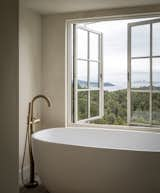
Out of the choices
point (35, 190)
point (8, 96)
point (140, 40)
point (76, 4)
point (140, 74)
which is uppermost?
point (76, 4)

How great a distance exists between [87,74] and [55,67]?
0.48 meters

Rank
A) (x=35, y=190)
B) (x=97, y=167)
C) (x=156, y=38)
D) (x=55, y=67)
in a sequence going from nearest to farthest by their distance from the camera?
(x=97, y=167), (x=35, y=190), (x=156, y=38), (x=55, y=67)

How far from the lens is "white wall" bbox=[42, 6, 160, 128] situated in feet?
13.8

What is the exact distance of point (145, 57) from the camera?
12.7ft

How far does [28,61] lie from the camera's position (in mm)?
3980

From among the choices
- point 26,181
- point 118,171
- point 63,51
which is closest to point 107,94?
point 63,51

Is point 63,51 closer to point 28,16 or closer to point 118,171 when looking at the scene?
point 28,16

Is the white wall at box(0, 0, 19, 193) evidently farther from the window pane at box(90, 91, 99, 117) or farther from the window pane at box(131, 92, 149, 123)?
the window pane at box(90, 91, 99, 117)

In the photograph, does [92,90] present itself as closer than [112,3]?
No

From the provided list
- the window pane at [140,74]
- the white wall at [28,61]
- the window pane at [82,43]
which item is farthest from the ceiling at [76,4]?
the window pane at [140,74]

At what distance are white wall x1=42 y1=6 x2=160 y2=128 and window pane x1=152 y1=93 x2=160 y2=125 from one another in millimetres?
1217

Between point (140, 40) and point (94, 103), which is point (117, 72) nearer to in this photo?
point (94, 103)

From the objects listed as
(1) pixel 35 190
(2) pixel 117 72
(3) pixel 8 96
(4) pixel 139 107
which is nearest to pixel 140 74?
(4) pixel 139 107

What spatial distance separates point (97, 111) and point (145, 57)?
3.85 ft
